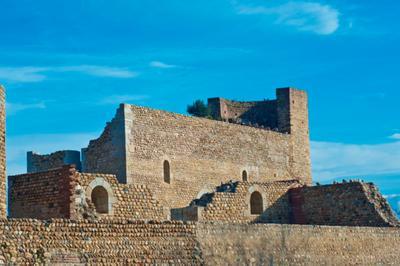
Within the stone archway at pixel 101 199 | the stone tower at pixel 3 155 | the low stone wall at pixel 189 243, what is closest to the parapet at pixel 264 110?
the low stone wall at pixel 189 243

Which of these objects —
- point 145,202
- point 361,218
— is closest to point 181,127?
point 361,218

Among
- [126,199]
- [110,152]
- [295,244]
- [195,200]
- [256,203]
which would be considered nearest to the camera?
[126,199]

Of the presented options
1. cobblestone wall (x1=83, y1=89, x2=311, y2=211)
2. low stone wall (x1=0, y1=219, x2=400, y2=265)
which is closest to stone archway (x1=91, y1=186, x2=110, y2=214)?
low stone wall (x1=0, y1=219, x2=400, y2=265)

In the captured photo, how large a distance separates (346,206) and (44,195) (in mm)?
12751

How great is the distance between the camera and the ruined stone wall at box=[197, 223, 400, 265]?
2220cm

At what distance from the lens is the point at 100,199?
22.8 m

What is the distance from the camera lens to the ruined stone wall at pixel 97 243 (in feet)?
56.0

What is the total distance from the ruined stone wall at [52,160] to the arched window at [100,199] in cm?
865

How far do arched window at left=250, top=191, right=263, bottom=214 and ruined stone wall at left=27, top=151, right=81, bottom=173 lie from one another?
5.85 metres

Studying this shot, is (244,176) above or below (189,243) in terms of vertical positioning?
above

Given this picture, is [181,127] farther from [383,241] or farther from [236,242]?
[236,242]

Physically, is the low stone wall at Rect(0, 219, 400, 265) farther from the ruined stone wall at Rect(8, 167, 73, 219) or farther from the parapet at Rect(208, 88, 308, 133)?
the parapet at Rect(208, 88, 308, 133)

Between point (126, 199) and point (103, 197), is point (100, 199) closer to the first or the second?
point (103, 197)

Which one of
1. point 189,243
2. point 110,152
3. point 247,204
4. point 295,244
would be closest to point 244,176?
point 247,204
